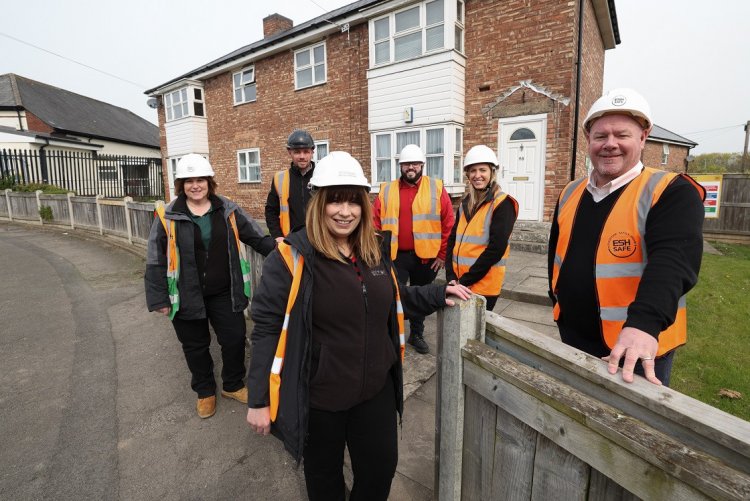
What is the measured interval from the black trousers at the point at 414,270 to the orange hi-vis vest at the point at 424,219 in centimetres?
9

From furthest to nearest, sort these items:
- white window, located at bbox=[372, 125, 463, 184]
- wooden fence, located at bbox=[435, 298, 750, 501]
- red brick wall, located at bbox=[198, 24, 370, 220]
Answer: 1. red brick wall, located at bbox=[198, 24, 370, 220]
2. white window, located at bbox=[372, 125, 463, 184]
3. wooden fence, located at bbox=[435, 298, 750, 501]

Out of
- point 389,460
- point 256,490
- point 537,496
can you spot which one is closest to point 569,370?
point 537,496

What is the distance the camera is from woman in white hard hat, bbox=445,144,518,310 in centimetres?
327

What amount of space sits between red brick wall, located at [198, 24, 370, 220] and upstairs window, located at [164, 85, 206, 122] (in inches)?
19.0

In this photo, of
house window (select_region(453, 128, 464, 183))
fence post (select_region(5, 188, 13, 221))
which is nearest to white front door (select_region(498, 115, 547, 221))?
house window (select_region(453, 128, 464, 183))

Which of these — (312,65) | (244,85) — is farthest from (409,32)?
(244,85)

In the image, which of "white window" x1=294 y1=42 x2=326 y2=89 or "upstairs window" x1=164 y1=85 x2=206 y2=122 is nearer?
"white window" x1=294 y1=42 x2=326 y2=89


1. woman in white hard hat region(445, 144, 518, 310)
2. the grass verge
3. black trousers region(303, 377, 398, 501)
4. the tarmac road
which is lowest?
the tarmac road

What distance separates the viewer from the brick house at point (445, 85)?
9.31 meters

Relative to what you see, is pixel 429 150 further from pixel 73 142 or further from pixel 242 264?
pixel 73 142

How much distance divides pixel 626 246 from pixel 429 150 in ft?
32.0

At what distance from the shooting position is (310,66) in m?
13.6

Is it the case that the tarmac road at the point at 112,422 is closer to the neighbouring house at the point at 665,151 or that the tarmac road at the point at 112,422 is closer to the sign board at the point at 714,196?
the sign board at the point at 714,196

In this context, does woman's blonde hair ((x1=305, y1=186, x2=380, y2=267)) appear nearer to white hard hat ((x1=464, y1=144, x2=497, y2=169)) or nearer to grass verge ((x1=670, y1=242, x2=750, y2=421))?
white hard hat ((x1=464, y1=144, x2=497, y2=169))
